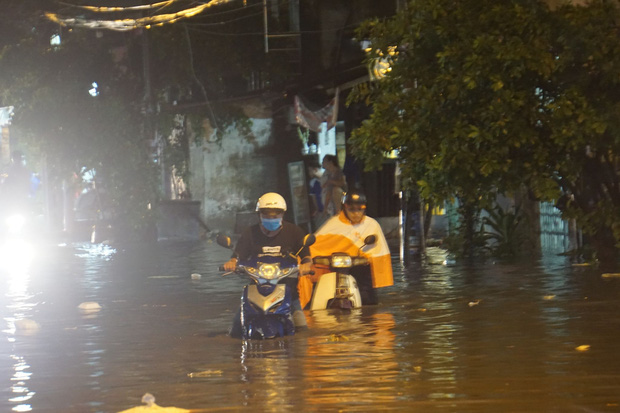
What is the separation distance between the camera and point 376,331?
11.4 meters

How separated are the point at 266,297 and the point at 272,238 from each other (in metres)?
0.70

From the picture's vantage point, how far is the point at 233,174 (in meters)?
35.8

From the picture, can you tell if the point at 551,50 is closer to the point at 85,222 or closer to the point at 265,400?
the point at 265,400

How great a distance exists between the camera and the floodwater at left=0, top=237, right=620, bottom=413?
7883 mm

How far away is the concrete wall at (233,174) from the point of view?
116ft

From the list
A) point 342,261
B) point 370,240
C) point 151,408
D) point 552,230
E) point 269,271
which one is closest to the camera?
point 151,408

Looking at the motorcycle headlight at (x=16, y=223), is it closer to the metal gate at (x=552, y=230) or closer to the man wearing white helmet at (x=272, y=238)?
the metal gate at (x=552, y=230)

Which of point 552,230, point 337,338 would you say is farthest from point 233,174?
point 337,338

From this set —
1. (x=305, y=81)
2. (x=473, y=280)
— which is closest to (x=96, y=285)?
(x=473, y=280)

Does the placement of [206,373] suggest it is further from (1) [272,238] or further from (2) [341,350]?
(1) [272,238]

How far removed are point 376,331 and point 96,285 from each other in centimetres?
759

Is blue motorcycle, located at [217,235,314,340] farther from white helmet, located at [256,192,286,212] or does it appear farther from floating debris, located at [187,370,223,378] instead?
floating debris, located at [187,370,223,378]

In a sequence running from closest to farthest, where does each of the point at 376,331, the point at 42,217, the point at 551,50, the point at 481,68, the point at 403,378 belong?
1. the point at 403,378
2. the point at 376,331
3. the point at 481,68
4. the point at 551,50
5. the point at 42,217

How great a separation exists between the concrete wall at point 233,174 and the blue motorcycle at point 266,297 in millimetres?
24187
